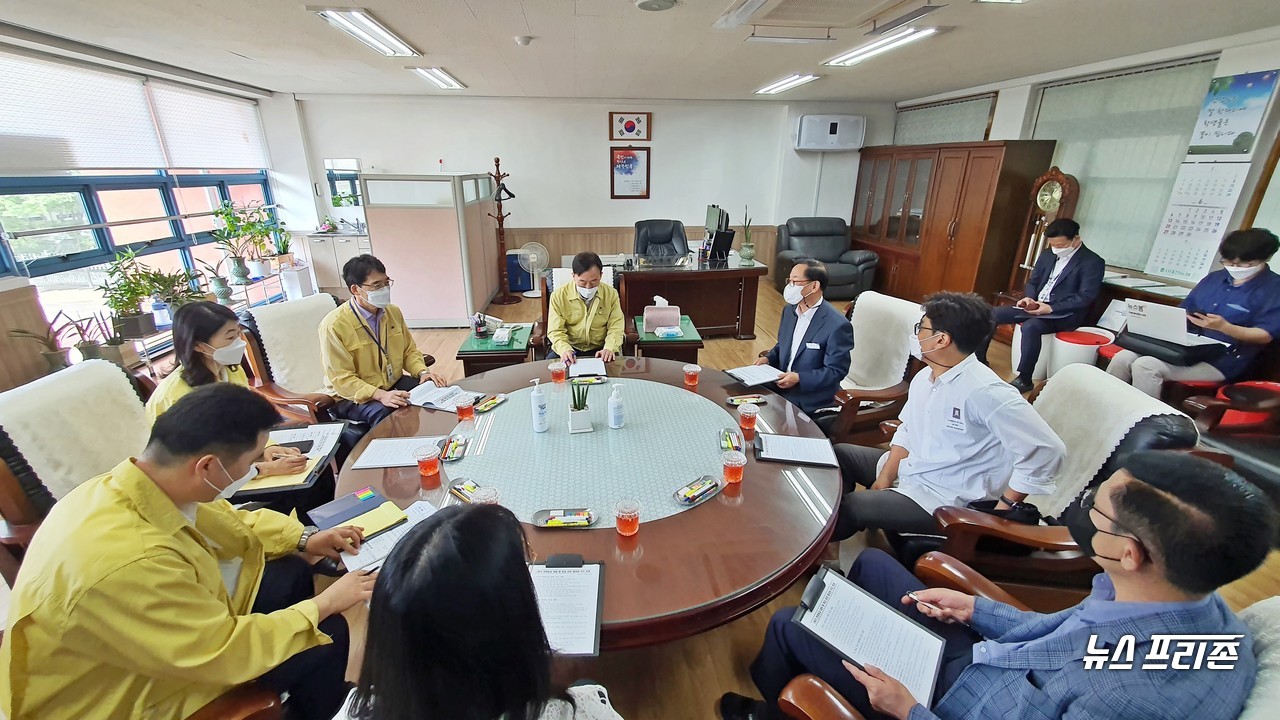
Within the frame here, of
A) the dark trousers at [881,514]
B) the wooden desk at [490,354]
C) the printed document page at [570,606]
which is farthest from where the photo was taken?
the wooden desk at [490,354]

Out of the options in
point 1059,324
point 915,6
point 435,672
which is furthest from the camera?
point 1059,324

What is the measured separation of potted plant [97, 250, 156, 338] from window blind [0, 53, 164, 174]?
0.85 meters

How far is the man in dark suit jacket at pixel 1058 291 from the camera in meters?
3.70

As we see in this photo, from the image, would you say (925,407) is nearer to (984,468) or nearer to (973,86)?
(984,468)

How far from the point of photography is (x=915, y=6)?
9.34 feet

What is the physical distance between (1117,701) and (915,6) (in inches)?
134

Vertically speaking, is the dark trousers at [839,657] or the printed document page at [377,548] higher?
the printed document page at [377,548]

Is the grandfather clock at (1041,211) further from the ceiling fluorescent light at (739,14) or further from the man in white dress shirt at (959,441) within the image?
the man in white dress shirt at (959,441)

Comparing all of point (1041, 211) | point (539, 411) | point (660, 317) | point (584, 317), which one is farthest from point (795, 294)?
point (1041, 211)

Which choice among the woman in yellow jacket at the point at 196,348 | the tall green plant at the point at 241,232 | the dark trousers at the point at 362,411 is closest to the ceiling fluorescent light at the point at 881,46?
the dark trousers at the point at 362,411

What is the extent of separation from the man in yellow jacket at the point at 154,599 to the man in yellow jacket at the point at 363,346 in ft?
3.85

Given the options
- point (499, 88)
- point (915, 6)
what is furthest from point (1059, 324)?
point (499, 88)

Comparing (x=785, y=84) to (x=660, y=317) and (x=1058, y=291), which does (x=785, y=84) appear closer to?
(x=1058, y=291)

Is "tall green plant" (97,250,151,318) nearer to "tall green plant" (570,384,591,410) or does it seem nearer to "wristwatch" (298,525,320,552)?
"wristwatch" (298,525,320,552)
